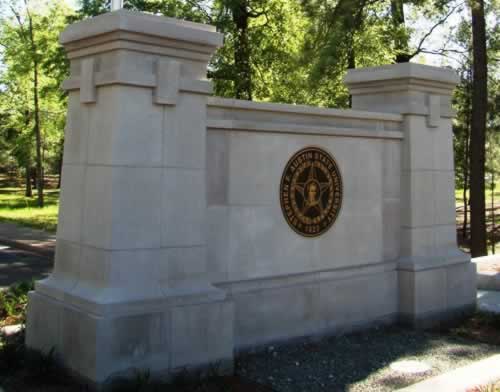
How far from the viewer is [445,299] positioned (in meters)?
8.22

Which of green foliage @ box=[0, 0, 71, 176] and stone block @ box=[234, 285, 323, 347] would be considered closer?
stone block @ box=[234, 285, 323, 347]

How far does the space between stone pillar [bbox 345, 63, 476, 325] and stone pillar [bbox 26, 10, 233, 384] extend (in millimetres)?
3040

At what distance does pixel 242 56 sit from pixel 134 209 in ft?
51.3

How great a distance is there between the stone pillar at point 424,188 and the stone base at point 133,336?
3.03 meters

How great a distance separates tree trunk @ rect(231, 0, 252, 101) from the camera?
19812mm

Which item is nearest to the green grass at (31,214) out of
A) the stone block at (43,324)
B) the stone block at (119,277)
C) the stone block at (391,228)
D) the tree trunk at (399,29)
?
the tree trunk at (399,29)

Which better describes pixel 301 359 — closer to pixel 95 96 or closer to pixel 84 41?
pixel 95 96

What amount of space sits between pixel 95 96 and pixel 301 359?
3354mm

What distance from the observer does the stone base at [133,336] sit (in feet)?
17.0

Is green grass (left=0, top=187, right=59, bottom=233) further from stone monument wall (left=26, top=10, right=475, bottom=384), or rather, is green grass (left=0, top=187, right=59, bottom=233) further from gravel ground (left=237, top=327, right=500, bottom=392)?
gravel ground (left=237, top=327, right=500, bottom=392)

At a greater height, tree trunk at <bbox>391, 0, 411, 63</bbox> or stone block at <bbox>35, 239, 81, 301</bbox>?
tree trunk at <bbox>391, 0, 411, 63</bbox>

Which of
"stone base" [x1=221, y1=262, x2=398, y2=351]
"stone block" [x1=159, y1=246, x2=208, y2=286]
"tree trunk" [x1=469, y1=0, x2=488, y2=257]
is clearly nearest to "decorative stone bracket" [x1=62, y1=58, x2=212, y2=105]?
"stone block" [x1=159, y1=246, x2=208, y2=286]

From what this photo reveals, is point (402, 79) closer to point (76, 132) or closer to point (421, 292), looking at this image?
point (421, 292)

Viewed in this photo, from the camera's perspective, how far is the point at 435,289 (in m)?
8.09
